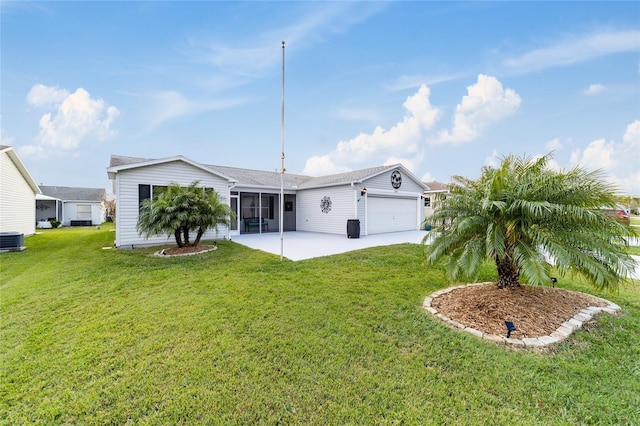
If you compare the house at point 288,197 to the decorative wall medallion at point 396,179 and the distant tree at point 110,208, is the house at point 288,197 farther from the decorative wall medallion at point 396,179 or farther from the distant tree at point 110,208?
the distant tree at point 110,208

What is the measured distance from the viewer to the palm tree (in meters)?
3.54

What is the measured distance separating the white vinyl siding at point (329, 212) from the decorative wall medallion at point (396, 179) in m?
3.26

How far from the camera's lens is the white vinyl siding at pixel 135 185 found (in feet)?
32.1

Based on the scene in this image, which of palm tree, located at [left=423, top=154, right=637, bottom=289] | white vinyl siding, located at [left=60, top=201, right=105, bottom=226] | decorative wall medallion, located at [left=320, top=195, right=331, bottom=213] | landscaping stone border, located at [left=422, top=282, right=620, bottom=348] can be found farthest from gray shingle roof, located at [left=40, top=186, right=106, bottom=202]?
palm tree, located at [left=423, top=154, right=637, bottom=289]

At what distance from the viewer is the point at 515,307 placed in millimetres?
3957

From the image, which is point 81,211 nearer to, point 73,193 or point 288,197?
point 73,193

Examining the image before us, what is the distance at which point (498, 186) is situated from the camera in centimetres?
402

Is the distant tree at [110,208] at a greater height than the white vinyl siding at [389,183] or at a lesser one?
lesser

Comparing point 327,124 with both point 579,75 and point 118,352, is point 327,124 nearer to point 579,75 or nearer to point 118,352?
point 579,75

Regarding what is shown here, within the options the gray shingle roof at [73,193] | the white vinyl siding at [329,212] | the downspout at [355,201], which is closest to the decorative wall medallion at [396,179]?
the downspout at [355,201]

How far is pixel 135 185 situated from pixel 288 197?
27.7 feet

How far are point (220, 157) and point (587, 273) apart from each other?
2265cm

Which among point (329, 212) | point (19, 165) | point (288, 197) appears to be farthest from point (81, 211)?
point (329, 212)

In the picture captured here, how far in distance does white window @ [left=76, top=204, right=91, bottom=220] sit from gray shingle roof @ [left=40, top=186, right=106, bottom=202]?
3.29 ft
